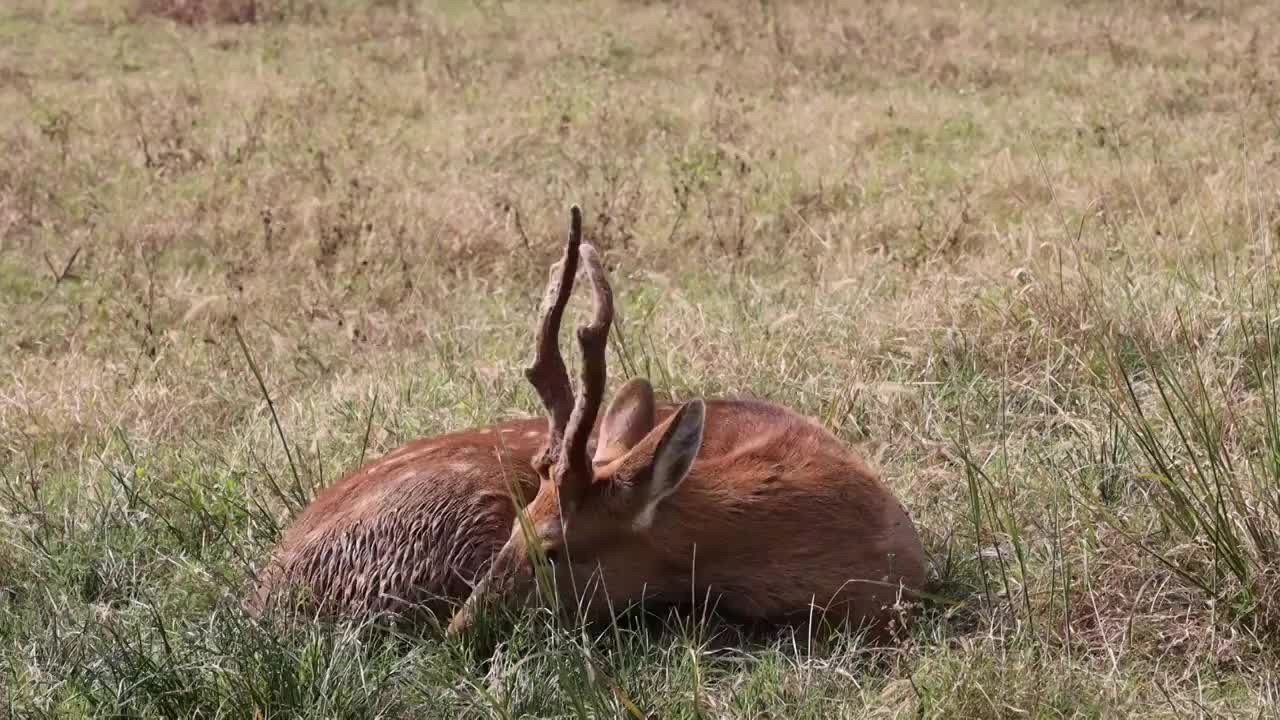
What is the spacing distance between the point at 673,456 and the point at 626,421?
46 cm

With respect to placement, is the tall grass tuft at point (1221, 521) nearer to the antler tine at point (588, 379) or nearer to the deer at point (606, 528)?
the deer at point (606, 528)

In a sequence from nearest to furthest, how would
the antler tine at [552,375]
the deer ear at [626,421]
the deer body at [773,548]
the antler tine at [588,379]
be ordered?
the antler tine at [588,379] → the antler tine at [552,375] → the deer body at [773,548] → the deer ear at [626,421]

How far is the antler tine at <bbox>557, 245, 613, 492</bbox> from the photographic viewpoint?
3043 millimetres

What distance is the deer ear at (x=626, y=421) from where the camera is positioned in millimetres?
3580

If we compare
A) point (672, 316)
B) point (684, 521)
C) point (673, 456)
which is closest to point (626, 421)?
point (684, 521)

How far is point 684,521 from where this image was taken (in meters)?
3.44

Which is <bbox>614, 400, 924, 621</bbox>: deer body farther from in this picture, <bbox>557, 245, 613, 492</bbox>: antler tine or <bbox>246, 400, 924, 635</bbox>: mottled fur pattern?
<bbox>557, 245, 613, 492</bbox>: antler tine

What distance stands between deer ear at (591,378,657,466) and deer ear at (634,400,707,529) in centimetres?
25

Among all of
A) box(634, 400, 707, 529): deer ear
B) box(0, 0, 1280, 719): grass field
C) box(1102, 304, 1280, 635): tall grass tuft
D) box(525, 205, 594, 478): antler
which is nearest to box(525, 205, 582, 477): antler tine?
box(525, 205, 594, 478): antler

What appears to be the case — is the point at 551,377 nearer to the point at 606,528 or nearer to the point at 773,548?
the point at 606,528

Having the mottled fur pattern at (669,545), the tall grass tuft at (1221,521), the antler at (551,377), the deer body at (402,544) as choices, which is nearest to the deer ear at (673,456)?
the mottled fur pattern at (669,545)

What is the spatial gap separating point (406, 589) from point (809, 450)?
3.47 ft

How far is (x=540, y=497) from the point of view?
3332mm

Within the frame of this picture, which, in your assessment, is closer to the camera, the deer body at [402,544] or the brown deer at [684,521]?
the brown deer at [684,521]
